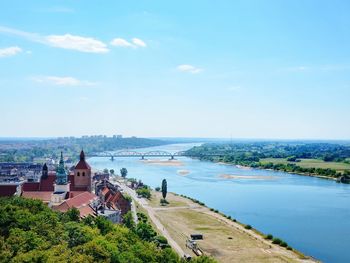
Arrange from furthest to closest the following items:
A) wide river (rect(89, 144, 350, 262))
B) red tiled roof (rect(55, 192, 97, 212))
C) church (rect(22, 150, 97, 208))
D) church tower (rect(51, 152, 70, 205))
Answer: wide river (rect(89, 144, 350, 262))
church (rect(22, 150, 97, 208))
church tower (rect(51, 152, 70, 205))
red tiled roof (rect(55, 192, 97, 212))

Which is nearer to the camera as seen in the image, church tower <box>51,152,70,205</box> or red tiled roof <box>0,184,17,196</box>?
church tower <box>51,152,70,205</box>

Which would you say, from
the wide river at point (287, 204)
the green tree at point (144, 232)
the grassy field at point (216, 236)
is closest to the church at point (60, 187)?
the green tree at point (144, 232)

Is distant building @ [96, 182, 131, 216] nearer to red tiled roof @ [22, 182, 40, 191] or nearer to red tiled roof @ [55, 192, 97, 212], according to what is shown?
red tiled roof @ [55, 192, 97, 212]

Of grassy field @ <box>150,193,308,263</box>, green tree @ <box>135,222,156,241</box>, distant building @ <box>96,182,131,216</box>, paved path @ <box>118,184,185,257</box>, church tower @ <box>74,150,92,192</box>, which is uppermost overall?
church tower @ <box>74,150,92,192</box>

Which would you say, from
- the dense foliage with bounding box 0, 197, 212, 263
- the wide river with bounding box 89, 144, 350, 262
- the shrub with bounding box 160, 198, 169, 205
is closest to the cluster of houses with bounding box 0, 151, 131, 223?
the dense foliage with bounding box 0, 197, 212, 263

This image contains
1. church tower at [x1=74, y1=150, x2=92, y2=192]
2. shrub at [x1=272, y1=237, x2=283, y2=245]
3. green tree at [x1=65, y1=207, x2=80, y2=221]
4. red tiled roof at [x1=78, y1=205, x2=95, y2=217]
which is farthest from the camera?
church tower at [x1=74, y1=150, x2=92, y2=192]

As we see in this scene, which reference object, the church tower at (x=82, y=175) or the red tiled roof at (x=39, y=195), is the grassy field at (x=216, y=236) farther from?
the red tiled roof at (x=39, y=195)

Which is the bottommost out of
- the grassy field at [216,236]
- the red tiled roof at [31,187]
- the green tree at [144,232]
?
the grassy field at [216,236]
